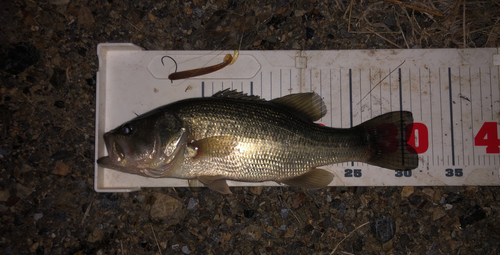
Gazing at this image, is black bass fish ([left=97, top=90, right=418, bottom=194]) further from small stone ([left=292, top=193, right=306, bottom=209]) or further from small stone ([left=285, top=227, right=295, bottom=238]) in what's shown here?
small stone ([left=285, top=227, right=295, bottom=238])

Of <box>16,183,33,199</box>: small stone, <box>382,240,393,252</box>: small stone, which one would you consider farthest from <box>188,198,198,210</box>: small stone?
<box>382,240,393,252</box>: small stone

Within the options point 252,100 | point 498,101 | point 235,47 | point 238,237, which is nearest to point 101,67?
point 235,47

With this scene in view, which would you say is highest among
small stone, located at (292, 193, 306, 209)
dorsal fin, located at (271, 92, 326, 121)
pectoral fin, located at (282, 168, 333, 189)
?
dorsal fin, located at (271, 92, 326, 121)

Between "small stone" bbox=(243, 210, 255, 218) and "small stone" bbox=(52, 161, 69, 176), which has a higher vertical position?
"small stone" bbox=(52, 161, 69, 176)

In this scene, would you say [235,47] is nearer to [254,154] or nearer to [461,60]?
[254,154]

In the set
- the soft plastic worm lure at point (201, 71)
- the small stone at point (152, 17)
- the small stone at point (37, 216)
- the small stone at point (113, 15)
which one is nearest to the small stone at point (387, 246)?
the soft plastic worm lure at point (201, 71)
